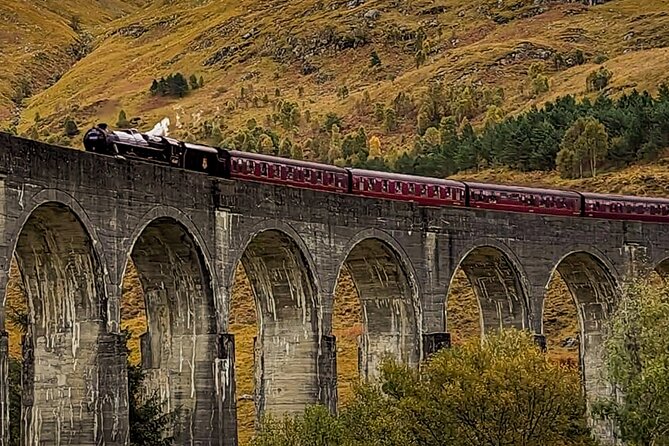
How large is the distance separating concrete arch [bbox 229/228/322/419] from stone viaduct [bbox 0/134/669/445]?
0.16 feet

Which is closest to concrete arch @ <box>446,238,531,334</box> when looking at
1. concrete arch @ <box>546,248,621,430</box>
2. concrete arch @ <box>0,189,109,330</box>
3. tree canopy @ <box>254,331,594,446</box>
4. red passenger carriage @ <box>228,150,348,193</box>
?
concrete arch @ <box>546,248,621,430</box>

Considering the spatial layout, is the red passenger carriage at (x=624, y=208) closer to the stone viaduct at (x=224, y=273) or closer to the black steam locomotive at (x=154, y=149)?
the stone viaduct at (x=224, y=273)

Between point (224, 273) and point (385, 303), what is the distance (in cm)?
987

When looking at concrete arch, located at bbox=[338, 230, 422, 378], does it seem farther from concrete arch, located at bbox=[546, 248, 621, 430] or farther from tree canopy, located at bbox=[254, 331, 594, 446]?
tree canopy, located at bbox=[254, 331, 594, 446]

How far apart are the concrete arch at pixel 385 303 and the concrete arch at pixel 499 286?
3.79m

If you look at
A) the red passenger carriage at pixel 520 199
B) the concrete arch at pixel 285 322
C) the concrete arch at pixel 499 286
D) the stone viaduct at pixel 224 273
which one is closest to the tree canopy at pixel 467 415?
the stone viaduct at pixel 224 273

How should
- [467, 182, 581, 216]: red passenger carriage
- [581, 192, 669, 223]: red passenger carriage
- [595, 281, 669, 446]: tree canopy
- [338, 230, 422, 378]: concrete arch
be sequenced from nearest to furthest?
[595, 281, 669, 446]: tree canopy
[338, 230, 422, 378]: concrete arch
[467, 182, 581, 216]: red passenger carriage
[581, 192, 669, 223]: red passenger carriage

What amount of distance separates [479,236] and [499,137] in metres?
45.5

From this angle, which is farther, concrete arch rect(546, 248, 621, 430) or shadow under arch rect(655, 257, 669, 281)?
shadow under arch rect(655, 257, 669, 281)

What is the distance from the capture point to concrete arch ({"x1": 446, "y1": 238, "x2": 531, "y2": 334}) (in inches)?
2195

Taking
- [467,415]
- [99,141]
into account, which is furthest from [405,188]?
[467,415]

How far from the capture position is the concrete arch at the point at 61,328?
127 ft

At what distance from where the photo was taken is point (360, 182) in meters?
52.9

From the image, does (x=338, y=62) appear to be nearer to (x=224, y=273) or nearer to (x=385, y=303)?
(x=385, y=303)
